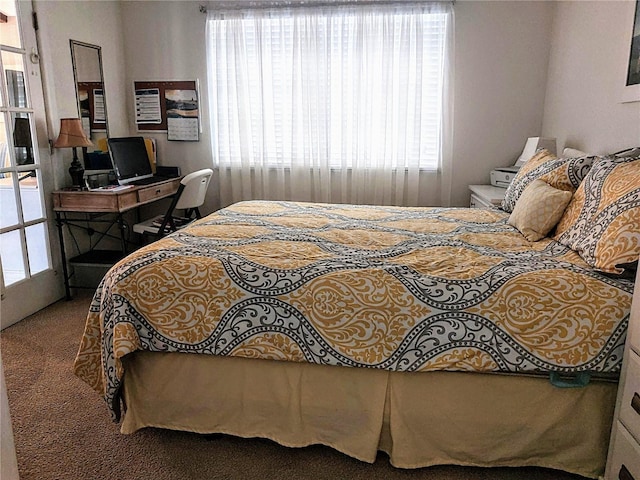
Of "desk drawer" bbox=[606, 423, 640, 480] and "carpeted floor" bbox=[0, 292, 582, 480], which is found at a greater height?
"desk drawer" bbox=[606, 423, 640, 480]

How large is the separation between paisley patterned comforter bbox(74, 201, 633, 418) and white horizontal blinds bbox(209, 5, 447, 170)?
2162mm

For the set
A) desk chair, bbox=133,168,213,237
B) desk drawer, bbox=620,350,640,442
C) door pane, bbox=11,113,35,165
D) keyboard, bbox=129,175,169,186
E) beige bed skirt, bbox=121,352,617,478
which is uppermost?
door pane, bbox=11,113,35,165

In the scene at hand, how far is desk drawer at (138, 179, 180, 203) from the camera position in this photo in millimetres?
3611

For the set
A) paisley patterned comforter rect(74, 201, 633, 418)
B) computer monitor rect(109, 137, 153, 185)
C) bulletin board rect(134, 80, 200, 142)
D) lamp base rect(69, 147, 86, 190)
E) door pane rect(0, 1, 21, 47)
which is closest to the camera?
paisley patterned comforter rect(74, 201, 633, 418)

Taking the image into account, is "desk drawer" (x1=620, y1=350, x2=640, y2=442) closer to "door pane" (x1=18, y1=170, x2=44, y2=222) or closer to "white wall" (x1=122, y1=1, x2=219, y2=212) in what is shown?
"door pane" (x1=18, y1=170, x2=44, y2=222)

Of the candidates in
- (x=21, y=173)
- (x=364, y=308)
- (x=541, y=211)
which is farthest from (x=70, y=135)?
(x=541, y=211)

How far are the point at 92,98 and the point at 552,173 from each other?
331 cm

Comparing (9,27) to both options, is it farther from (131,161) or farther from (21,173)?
(131,161)

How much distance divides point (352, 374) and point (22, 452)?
130 cm

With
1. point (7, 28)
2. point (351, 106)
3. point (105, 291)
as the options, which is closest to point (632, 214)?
point (105, 291)

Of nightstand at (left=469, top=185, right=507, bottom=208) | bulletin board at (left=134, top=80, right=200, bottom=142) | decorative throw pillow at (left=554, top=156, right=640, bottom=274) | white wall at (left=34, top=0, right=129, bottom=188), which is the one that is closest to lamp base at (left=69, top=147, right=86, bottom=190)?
white wall at (left=34, top=0, right=129, bottom=188)

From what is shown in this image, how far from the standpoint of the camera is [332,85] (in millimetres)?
3959

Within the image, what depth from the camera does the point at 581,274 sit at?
1622 mm

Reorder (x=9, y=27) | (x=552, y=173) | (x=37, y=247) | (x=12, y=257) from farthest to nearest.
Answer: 1. (x=37, y=247)
2. (x=12, y=257)
3. (x=9, y=27)
4. (x=552, y=173)
